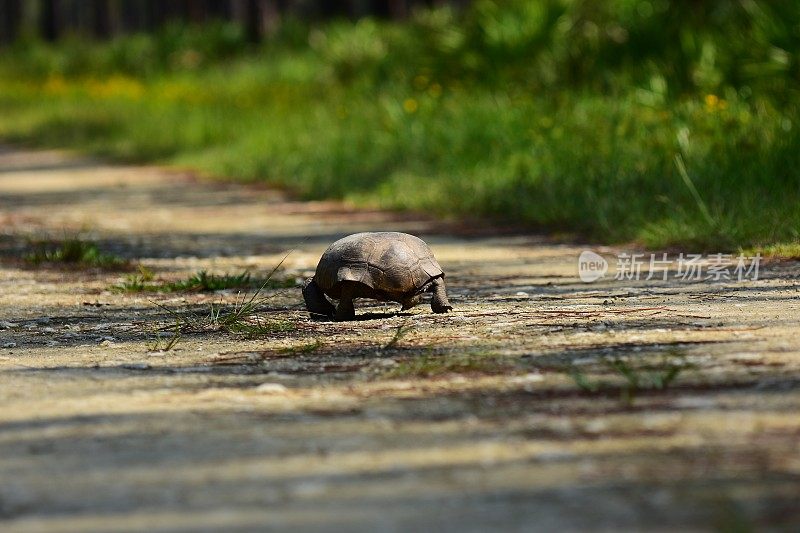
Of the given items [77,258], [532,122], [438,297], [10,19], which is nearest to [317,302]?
[438,297]

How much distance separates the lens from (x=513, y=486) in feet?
12.3

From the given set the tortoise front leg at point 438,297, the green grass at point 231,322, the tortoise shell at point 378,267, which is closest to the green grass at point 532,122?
the tortoise front leg at point 438,297

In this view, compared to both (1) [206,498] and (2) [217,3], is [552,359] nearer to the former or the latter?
(1) [206,498]

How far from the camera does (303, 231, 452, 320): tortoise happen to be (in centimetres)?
645

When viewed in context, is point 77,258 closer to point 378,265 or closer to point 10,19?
point 378,265

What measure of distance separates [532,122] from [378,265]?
744cm

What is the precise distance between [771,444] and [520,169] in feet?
27.5

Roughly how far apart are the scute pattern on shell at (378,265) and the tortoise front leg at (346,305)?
0.06 m

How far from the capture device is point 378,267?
21.1ft

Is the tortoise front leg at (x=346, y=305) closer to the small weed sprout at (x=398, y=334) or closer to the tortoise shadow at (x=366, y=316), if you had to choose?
the tortoise shadow at (x=366, y=316)

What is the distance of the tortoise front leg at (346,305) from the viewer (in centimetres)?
649

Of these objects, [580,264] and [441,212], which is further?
[441,212]

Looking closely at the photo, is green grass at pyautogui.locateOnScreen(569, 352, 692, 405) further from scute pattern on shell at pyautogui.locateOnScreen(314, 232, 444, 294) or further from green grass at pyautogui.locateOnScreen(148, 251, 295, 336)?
green grass at pyautogui.locateOnScreen(148, 251, 295, 336)

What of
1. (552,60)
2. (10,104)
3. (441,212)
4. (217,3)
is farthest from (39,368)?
(217,3)
